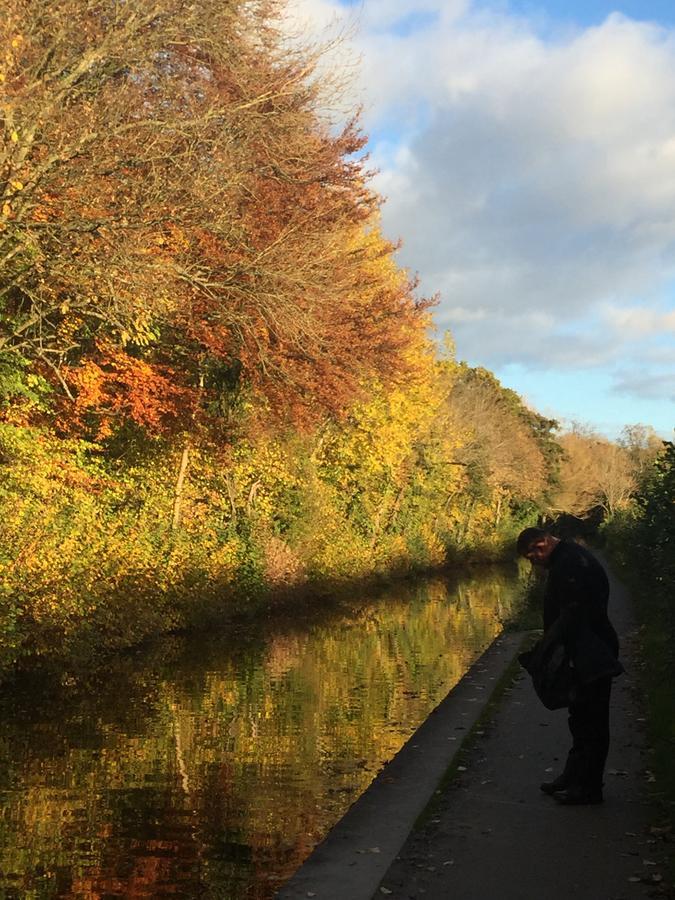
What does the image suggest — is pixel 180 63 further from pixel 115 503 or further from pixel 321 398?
pixel 115 503

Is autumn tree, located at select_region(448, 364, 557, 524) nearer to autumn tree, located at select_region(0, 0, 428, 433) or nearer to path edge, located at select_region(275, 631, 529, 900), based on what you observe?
autumn tree, located at select_region(0, 0, 428, 433)

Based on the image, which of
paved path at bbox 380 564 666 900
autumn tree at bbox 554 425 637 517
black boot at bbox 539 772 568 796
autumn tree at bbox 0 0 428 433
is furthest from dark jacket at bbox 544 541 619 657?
autumn tree at bbox 554 425 637 517

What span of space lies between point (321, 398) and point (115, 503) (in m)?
6.10

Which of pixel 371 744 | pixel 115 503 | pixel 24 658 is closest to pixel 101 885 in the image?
pixel 371 744

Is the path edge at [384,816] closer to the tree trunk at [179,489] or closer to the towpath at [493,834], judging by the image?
the towpath at [493,834]

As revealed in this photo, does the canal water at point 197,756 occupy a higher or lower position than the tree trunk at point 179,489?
lower

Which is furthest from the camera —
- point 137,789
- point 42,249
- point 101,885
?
point 42,249

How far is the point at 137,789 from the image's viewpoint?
852 cm

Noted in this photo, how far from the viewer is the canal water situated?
6.56m

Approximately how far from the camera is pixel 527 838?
241 inches

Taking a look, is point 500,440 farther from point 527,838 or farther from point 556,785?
point 527,838

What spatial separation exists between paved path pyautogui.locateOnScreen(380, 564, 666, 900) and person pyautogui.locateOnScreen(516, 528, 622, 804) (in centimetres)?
20

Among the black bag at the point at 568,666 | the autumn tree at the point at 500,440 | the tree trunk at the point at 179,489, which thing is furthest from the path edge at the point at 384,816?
the autumn tree at the point at 500,440

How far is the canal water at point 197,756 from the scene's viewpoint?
6.56 m
